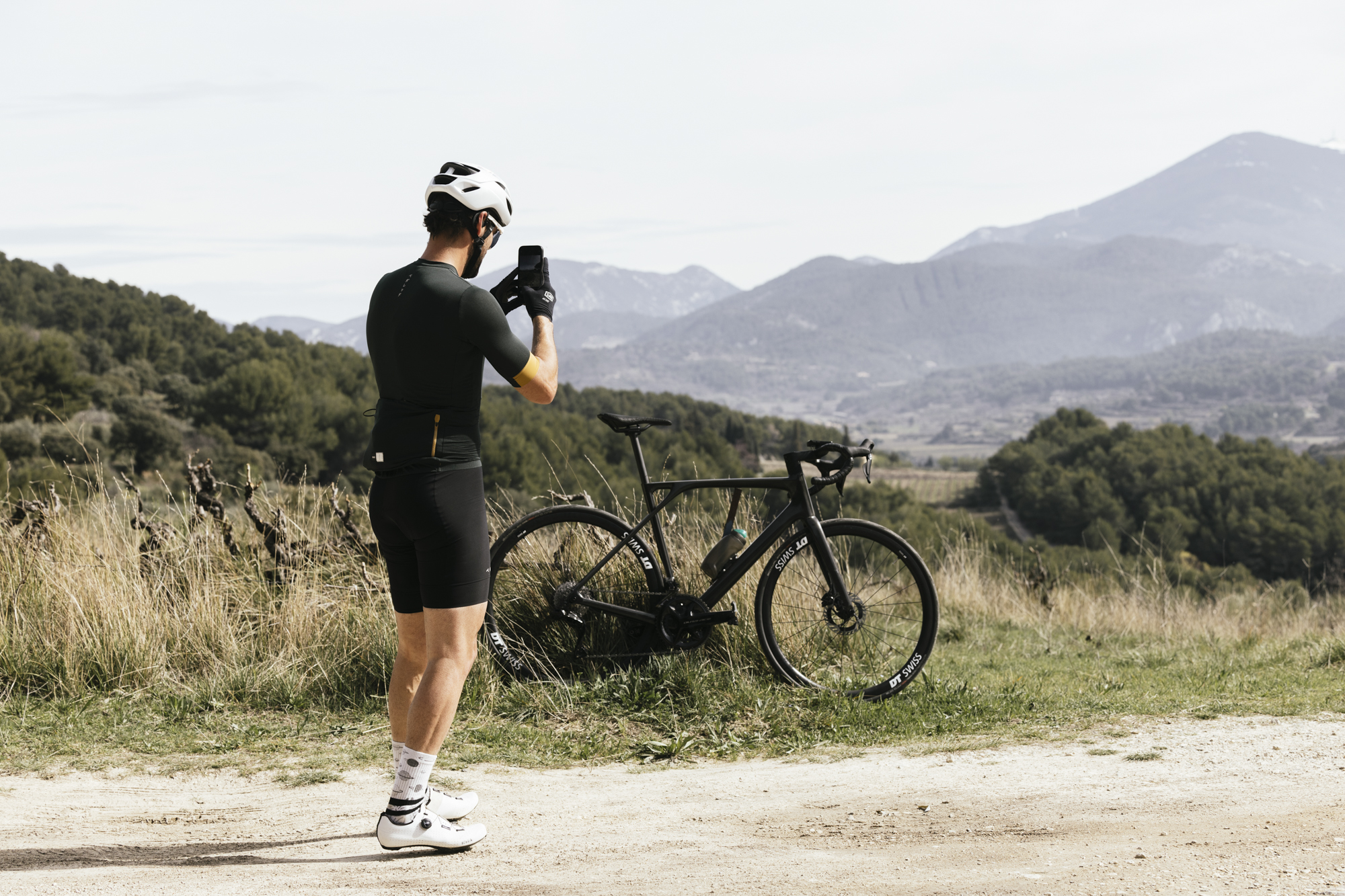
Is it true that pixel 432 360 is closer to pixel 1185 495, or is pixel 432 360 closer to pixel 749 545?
pixel 749 545

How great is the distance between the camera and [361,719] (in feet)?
15.6

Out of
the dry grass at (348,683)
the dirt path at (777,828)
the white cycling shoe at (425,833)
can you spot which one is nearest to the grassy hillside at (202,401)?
the dry grass at (348,683)

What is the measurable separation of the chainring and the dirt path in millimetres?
840

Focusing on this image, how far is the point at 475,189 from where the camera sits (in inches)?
128

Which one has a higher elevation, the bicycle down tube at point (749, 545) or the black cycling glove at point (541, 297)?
the black cycling glove at point (541, 297)

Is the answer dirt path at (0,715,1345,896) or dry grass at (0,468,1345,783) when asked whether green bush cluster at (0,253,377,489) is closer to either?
dry grass at (0,468,1345,783)

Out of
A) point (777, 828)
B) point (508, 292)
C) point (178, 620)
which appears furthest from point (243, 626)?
point (777, 828)

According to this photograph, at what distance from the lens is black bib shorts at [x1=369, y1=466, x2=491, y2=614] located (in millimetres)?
3125

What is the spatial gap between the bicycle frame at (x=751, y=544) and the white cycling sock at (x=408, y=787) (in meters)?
1.82

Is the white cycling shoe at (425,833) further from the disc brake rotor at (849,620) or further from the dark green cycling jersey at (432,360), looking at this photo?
the disc brake rotor at (849,620)

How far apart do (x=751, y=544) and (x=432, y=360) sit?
7.44 ft

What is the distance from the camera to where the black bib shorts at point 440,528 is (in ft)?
10.3

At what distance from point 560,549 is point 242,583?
77.8 inches

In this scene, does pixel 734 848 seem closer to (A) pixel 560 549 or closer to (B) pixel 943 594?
(A) pixel 560 549
